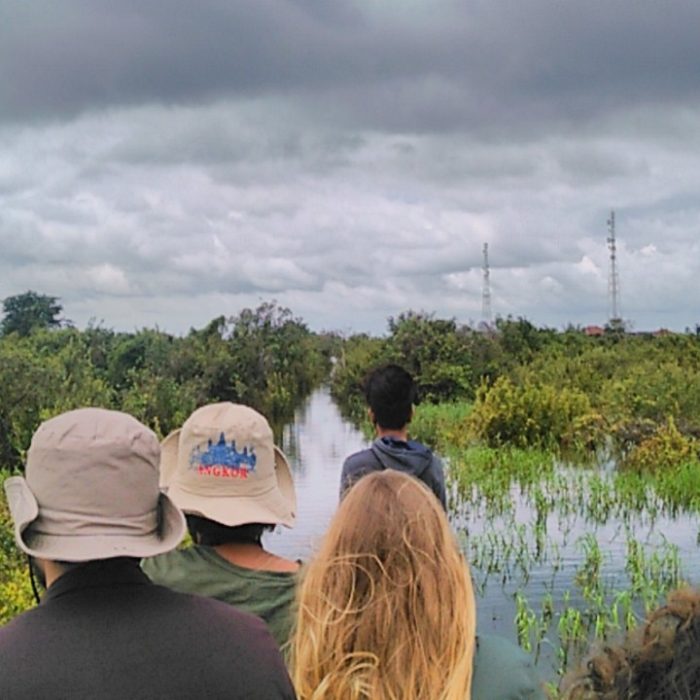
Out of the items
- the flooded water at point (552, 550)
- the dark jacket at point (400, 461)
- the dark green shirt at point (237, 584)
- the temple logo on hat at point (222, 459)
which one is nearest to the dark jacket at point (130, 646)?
the dark green shirt at point (237, 584)

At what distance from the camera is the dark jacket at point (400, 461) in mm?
4102

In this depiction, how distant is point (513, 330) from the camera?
121ft

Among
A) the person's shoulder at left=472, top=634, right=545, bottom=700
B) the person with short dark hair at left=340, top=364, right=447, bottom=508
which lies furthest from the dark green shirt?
the person with short dark hair at left=340, top=364, right=447, bottom=508

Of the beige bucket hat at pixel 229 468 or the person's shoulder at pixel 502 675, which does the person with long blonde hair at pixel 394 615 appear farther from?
the beige bucket hat at pixel 229 468

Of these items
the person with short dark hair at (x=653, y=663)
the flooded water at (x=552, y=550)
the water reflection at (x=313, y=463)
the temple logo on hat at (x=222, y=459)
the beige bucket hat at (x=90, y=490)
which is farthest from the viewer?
the water reflection at (x=313, y=463)

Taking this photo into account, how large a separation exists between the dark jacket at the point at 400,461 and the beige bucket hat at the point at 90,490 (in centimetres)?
235

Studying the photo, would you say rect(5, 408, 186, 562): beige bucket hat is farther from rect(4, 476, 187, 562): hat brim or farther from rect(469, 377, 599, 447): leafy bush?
rect(469, 377, 599, 447): leafy bush

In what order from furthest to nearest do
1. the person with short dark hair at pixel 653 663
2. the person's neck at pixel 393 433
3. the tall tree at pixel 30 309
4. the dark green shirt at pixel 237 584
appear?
the tall tree at pixel 30 309 → the person's neck at pixel 393 433 → the dark green shirt at pixel 237 584 → the person with short dark hair at pixel 653 663

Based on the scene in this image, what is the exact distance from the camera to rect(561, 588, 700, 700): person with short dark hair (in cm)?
140

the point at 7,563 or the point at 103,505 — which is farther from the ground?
the point at 103,505

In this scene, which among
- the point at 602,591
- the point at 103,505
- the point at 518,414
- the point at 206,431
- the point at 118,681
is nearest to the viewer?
the point at 118,681

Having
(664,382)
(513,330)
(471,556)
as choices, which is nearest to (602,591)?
(471,556)

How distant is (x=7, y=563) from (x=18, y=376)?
7.94 meters

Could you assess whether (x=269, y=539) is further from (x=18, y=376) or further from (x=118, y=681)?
(x=118, y=681)
